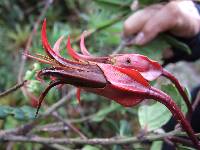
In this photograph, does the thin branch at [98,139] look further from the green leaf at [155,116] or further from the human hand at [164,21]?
the human hand at [164,21]

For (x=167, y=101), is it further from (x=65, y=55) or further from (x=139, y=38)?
(x=65, y=55)

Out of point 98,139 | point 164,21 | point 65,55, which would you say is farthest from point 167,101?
point 65,55

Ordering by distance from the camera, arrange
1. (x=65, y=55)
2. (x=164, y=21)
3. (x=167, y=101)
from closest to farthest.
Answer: (x=167, y=101), (x=164, y=21), (x=65, y=55)

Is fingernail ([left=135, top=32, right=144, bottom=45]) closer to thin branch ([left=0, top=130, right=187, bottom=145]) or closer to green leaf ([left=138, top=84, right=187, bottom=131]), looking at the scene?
green leaf ([left=138, top=84, right=187, bottom=131])

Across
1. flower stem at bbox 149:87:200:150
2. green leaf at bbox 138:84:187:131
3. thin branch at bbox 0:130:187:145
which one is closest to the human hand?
green leaf at bbox 138:84:187:131

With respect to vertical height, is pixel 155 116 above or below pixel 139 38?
below

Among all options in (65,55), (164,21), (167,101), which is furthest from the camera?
(65,55)
